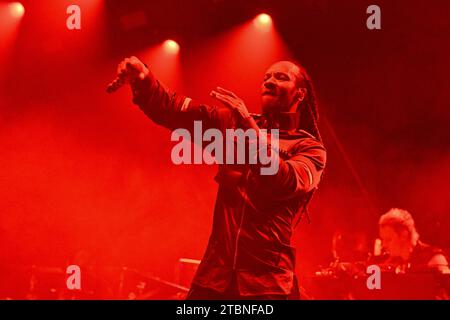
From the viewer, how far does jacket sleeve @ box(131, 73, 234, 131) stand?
218cm

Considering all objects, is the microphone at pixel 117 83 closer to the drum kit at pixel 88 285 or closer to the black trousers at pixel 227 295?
the black trousers at pixel 227 295

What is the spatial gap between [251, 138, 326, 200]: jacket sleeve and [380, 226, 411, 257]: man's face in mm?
1879

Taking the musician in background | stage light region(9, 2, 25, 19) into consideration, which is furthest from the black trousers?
stage light region(9, 2, 25, 19)

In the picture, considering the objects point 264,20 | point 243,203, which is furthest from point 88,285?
point 264,20

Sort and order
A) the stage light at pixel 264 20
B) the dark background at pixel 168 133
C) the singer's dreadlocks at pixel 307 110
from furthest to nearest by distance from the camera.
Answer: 1. the stage light at pixel 264 20
2. the dark background at pixel 168 133
3. the singer's dreadlocks at pixel 307 110

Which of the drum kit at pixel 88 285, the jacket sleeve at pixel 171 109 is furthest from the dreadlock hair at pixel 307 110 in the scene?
the drum kit at pixel 88 285

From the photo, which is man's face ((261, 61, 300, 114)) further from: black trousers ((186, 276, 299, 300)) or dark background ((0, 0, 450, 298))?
dark background ((0, 0, 450, 298))

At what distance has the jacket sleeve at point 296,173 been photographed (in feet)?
6.49

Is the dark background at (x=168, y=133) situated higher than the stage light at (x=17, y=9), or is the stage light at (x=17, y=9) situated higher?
the stage light at (x=17, y=9)

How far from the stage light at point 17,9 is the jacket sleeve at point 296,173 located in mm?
2780

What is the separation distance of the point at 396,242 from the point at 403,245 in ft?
0.18

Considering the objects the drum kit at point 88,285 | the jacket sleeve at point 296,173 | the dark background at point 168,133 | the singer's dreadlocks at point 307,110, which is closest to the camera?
the jacket sleeve at point 296,173

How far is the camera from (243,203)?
2.23 metres
